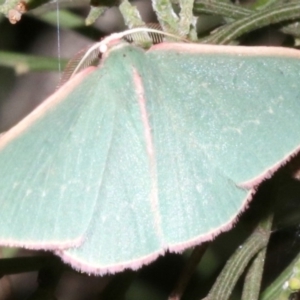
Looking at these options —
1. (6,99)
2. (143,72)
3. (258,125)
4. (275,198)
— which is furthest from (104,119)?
(6,99)

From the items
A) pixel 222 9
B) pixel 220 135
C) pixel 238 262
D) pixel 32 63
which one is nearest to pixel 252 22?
pixel 222 9

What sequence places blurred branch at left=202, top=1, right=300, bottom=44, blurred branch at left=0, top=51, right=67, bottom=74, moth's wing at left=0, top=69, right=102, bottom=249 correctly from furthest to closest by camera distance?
blurred branch at left=0, top=51, right=67, bottom=74
blurred branch at left=202, top=1, right=300, bottom=44
moth's wing at left=0, top=69, right=102, bottom=249

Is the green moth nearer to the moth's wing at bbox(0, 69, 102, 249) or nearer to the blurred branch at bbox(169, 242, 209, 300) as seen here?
the moth's wing at bbox(0, 69, 102, 249)

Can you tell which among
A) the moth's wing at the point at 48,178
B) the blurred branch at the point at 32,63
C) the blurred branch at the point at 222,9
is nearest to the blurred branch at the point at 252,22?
the blurred branch at the point at 222,9

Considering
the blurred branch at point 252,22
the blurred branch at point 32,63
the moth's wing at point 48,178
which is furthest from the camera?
the blurred branch at point 32,63

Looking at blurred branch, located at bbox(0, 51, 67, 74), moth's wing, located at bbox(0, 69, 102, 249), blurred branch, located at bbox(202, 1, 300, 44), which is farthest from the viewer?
blurred branch, located at bbox(0, 51, 67, 74)

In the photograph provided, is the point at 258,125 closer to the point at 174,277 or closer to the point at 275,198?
the point at 275,198

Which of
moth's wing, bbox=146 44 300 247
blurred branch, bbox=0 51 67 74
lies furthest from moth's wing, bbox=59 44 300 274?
blurred branch, bbox=0 51 67 74

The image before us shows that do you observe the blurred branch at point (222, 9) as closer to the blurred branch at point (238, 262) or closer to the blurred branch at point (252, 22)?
the blurred branch at point (252, 22)
